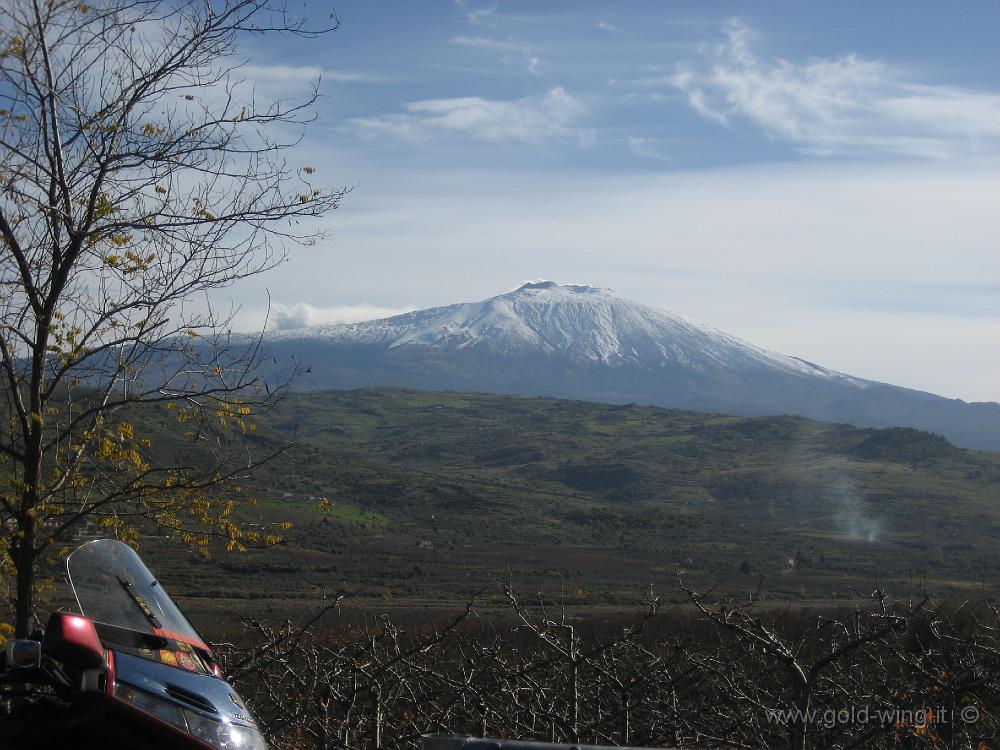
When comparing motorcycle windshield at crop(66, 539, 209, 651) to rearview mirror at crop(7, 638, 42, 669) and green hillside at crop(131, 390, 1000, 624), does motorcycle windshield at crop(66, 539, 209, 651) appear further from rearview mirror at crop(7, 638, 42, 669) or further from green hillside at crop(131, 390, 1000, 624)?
green hillside at crop(131, 390, 1000, 624)

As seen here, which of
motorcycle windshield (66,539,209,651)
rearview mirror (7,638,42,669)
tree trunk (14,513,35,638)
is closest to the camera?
rearview mirror (7,638,42,669)

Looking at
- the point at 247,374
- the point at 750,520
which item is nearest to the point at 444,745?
the point at 247,374

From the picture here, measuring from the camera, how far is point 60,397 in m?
8.39

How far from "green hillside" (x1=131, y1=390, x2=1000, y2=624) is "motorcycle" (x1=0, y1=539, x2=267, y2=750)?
4.85 meters

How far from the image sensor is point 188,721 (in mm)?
3170

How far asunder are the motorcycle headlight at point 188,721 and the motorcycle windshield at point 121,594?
454mm

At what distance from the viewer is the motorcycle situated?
301 cm

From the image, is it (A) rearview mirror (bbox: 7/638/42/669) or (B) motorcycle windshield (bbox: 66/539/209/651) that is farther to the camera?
(B) motorcycle windshield (bbox: 66/539/209/651)

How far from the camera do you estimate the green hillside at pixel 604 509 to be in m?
35.2

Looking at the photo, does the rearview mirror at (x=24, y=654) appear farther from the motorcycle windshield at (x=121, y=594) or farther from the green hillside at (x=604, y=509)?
the green hillside at (x=604, y=509)

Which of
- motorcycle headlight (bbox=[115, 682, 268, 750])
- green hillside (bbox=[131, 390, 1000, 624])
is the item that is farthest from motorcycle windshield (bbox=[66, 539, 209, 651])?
green hillside (bbox=[131, 390, 1000, 624])

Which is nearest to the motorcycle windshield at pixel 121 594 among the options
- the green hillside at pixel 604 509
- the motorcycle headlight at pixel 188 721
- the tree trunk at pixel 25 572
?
the motorcycle headlight at pixel 188 721

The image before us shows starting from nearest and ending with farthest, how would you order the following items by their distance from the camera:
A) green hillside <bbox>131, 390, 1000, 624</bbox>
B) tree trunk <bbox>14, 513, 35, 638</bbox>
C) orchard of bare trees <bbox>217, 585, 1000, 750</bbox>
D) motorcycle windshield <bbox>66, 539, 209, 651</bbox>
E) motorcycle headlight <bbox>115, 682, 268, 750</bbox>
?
motorcycle headlight <bbox>115, 682, 268, 750</bbox> → motorcycle windshield <bbox>66, 539, 209, 651</bbox> → orchard of bare trees <bbox>217, 585, 1000, 750</bbox> → tree trunk <bbox>14, 513, 35, 638</bbox> → green hillside <bbox>131, 390, 1000, 624</bbox>

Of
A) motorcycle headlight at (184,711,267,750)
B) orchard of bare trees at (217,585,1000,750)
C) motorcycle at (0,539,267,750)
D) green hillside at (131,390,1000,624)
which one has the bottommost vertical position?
green hillside at (131,390,1000,624)
